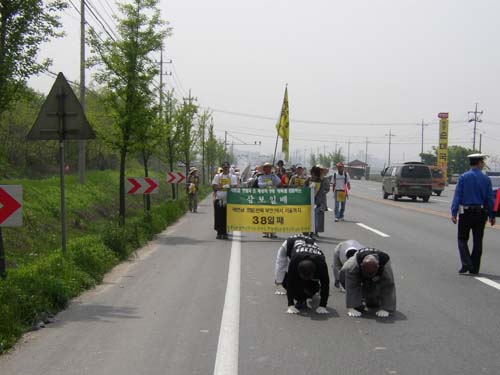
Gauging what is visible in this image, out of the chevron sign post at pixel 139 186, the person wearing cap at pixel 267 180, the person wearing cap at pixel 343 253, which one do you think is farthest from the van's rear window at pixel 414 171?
the person wearing cap at pixel 343 253

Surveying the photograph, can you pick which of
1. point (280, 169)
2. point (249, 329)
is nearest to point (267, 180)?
point (280, 169)

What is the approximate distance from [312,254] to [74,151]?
35566mm

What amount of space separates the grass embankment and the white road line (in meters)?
2.02

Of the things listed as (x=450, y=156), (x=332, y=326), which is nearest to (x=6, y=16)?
(x=332, y=326)

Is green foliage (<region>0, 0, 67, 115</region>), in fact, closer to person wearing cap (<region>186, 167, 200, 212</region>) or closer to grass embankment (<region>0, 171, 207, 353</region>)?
grass embankment (<region>0, 171, 207, 353</region>)

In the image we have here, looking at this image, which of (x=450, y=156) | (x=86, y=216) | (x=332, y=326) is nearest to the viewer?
(x=332, y=326)

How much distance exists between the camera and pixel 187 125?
3419cm

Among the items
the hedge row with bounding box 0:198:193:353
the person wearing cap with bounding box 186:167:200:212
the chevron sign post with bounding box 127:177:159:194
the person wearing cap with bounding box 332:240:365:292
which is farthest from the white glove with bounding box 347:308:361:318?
the person wearing cap with bounding box 186:167:200:212

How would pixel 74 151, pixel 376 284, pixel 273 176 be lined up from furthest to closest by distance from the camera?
pixel 74 151, pixel 273 176, pixel 376 284

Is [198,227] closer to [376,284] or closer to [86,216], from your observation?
[86,216]

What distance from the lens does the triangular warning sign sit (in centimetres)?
885

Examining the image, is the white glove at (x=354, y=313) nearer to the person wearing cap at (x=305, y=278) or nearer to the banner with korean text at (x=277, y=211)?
the person wearing cap at (x=305, y=278)

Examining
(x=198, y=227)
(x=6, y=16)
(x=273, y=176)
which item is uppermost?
(x=6, y=16)

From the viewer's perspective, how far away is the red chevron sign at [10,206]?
7199mm
